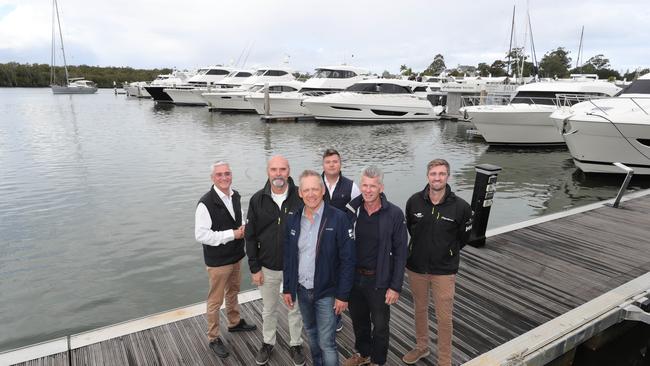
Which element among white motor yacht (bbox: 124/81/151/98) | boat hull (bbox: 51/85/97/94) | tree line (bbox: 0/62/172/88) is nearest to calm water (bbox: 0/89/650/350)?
white motor yacht (bbox: 124/81/151/98)

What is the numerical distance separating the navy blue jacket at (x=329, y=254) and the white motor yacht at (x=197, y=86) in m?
42.6

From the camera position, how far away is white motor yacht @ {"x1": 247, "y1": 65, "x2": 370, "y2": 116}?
1216 inches

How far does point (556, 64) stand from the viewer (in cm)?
8056

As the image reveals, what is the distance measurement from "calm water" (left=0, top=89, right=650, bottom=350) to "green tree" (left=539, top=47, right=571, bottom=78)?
71.0 metres

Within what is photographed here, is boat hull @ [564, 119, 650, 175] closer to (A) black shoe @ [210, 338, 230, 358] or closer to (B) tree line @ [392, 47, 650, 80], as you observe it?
(A) black shoe @ [210, 338, 230, 358]

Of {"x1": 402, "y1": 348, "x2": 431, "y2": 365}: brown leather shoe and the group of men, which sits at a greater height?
the group of men

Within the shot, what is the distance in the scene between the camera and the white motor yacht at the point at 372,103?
27.5 metres

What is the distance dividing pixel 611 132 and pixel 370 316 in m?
12.4

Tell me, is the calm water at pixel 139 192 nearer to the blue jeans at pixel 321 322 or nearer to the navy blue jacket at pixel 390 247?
the blue jeans at pixel 321 322

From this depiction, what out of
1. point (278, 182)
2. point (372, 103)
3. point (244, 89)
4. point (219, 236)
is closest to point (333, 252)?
point (278, 182)

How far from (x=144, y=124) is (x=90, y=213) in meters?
19.3

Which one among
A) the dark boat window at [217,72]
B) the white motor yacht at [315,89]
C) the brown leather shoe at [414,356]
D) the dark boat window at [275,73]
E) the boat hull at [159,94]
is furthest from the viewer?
the boat hull at [159,94]

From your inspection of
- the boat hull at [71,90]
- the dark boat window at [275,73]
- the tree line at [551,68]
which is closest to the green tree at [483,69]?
the tree line at [551,68]

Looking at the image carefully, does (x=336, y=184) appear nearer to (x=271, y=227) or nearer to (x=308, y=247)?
Result: (x=271, y=227)
